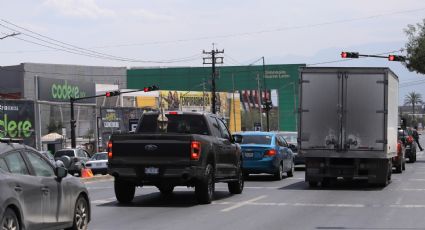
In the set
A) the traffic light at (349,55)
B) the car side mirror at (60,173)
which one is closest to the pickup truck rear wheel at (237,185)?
the car side mirror at (60,173)

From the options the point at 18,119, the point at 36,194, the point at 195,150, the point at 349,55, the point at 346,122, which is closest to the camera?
the point at 36,194

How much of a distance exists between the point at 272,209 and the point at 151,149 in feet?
9.43

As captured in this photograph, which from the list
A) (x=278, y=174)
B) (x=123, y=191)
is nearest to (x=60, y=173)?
(x=123, y=191)

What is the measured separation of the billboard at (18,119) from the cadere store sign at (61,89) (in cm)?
650

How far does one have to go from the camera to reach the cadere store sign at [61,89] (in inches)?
2495

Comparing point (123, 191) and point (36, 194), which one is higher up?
point (36, 194)

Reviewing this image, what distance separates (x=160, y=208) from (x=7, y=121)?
41.0 metres

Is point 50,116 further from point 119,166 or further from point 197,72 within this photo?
point 197,72

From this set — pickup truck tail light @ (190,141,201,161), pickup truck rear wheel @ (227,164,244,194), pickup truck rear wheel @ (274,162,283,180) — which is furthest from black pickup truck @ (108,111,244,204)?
pickup truck rear wheel @ (274,162,283,180)

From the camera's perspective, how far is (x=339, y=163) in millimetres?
20875

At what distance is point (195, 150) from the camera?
15.6 metres

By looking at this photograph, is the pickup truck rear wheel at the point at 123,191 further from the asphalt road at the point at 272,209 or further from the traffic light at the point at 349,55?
the traffic light at the point at 349,55

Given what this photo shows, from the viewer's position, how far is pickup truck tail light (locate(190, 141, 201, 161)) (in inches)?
612

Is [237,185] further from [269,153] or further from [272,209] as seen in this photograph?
[269,153]
